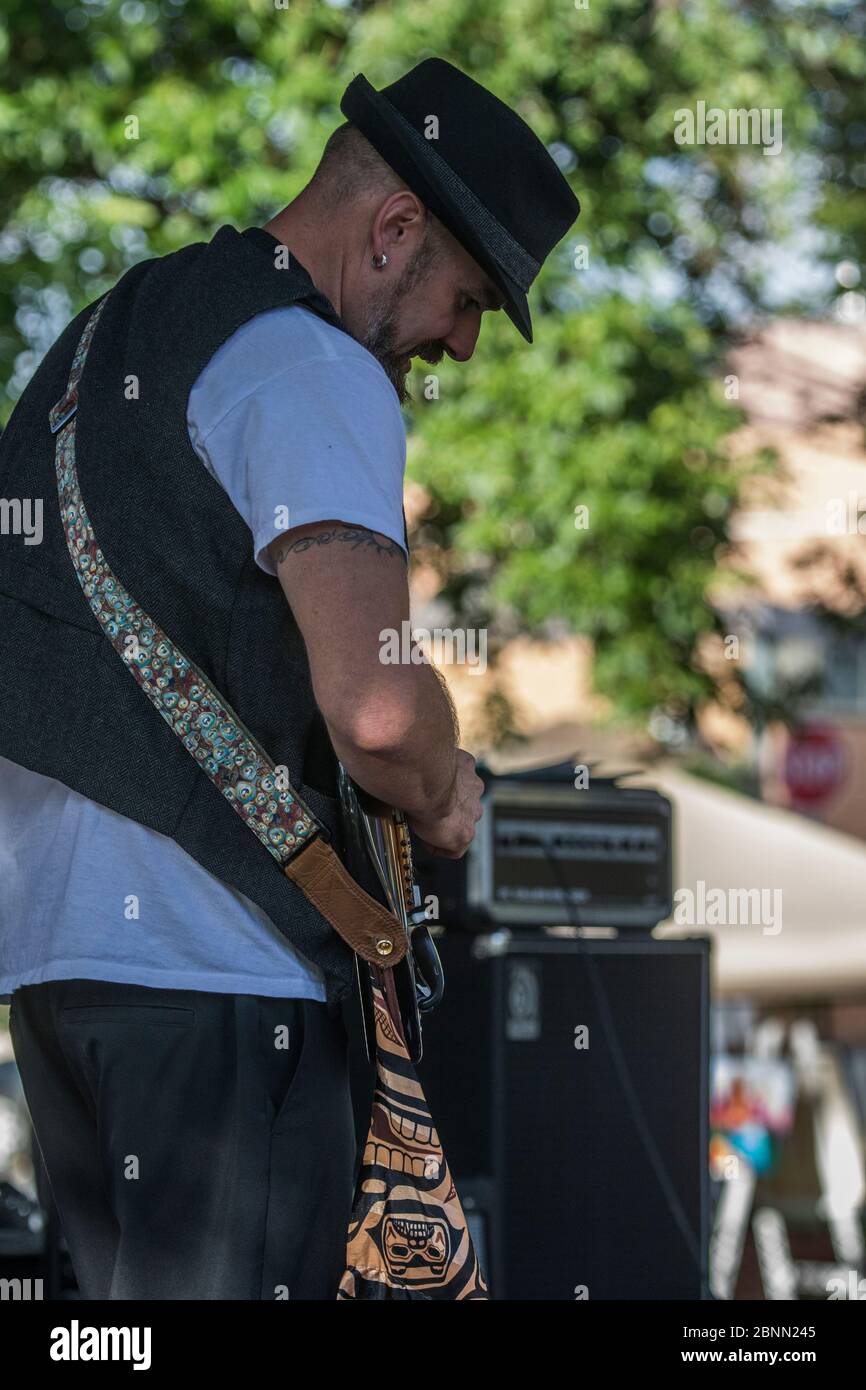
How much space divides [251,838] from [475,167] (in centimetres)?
74

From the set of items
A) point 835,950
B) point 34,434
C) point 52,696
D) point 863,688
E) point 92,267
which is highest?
point 863,688

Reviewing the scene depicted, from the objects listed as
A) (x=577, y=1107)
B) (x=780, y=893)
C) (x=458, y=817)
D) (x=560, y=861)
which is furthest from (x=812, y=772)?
(x=458, y=817)

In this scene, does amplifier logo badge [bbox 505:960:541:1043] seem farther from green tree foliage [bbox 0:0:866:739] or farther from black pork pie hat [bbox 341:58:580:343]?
green tree foliage [bbox 0:0:866:739]

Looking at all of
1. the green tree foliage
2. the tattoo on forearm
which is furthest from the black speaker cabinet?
the green tree foliage

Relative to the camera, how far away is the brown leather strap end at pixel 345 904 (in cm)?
180

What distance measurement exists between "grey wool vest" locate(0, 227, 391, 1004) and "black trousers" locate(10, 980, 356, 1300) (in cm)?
11

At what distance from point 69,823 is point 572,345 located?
5.98m

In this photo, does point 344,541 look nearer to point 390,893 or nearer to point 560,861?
point 390,893

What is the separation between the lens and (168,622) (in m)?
1.79

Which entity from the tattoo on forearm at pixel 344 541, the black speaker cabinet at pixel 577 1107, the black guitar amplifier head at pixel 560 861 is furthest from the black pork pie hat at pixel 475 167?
the black speaker cabinet at pixel 577 1107

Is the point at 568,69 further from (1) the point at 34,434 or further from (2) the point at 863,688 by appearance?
(2) the point at 863,688

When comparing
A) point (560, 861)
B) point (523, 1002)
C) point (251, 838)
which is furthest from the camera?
point (560, 861)

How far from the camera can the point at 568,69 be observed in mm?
7617
